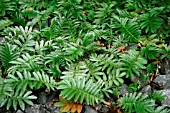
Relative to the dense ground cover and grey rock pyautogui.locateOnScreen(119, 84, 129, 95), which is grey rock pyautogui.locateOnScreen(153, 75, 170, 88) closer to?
the dense ground cover

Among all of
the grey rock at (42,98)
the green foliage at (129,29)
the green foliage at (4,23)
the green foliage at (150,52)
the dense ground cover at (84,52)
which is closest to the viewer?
the dense ground cover at (84,52)

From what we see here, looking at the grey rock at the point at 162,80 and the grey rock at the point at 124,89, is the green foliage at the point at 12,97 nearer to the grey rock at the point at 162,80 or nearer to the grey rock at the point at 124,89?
the grey rock at the point at 124,89

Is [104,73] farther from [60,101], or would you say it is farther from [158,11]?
[158,11]

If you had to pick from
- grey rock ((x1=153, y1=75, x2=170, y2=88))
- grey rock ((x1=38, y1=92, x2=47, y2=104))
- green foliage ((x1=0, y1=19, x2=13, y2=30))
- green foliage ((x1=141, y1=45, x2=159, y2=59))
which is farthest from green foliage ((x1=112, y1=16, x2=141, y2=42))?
green foliage ((x1=0, y1=19, x2=13, y2=30))

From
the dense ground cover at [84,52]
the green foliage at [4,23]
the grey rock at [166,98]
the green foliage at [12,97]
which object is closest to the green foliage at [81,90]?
the dense ground cover at [84,52]

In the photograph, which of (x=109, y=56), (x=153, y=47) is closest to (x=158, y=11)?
(x=153, y=47)

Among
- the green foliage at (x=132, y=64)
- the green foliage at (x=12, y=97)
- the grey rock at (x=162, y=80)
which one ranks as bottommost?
the grey rock at (x=162, y=80)
